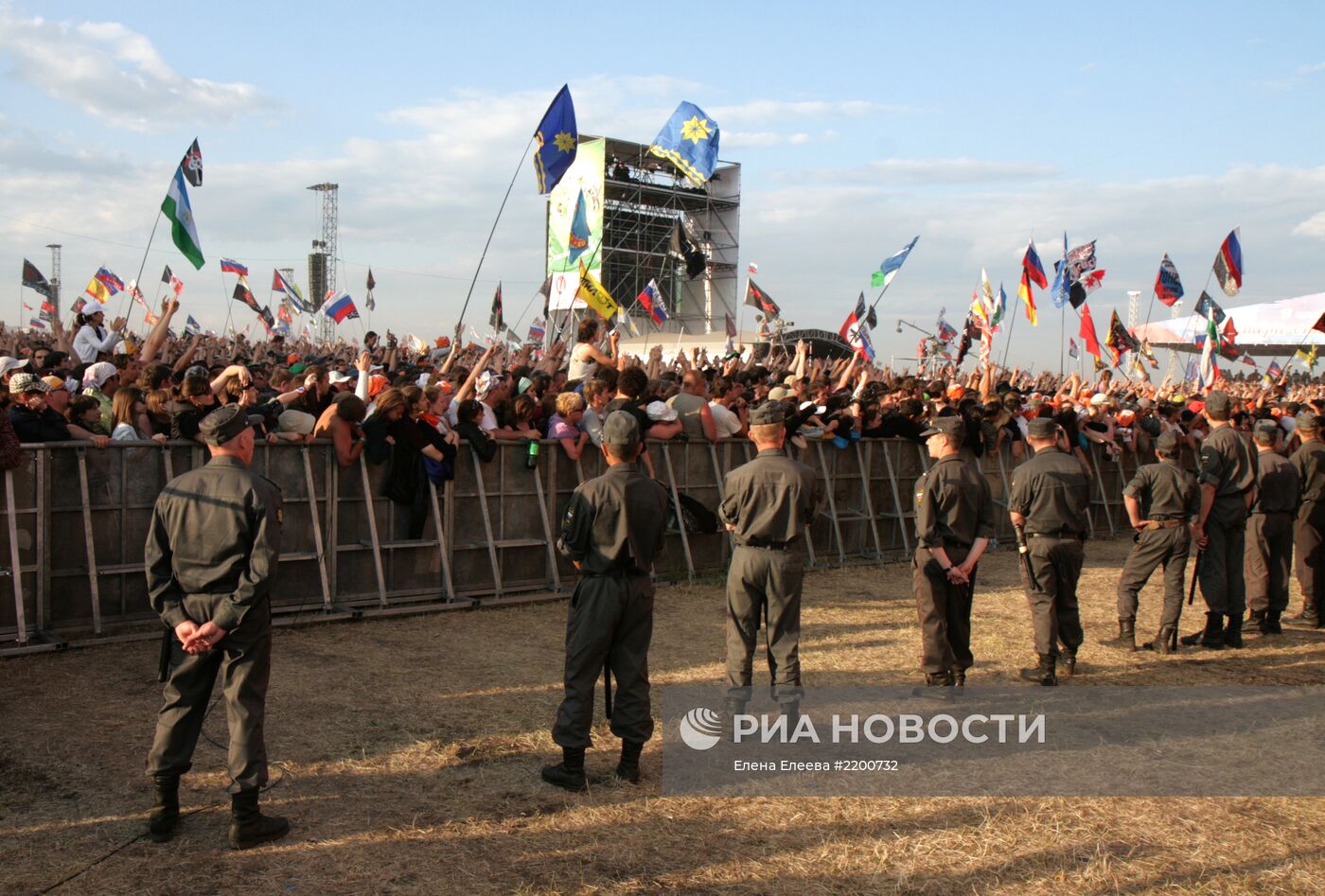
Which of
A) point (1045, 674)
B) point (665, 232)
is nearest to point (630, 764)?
point (1045, 674)

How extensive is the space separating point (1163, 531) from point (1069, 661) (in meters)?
1.78

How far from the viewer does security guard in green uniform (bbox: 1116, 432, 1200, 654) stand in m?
9.09

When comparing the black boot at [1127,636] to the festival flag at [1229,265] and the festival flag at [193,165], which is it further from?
the festival flag at [1229,265]

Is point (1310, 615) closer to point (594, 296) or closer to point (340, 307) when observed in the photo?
point (594, 296)

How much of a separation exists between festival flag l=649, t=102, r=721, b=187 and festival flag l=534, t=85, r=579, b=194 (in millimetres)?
2931

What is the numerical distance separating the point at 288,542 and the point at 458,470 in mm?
1818

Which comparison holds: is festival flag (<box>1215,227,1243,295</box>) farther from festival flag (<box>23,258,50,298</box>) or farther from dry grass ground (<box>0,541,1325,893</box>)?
festival flag (<box>23,258,50,298</box>)

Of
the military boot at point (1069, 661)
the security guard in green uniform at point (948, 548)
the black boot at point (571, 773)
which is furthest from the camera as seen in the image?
the military boot at point (1069, 661)

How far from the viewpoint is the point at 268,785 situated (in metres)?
5.50

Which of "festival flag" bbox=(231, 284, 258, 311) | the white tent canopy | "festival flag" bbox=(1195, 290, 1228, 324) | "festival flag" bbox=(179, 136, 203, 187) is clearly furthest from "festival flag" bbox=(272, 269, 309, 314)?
the white tent canopy

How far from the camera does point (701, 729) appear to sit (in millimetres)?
6598

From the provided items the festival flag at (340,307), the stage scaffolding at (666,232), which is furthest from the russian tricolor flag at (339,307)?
the stage scaffolding at (666,232)

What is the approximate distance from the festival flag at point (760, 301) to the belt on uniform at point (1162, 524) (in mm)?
15023

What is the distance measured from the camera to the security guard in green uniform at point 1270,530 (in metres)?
10.2
